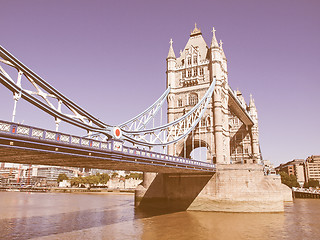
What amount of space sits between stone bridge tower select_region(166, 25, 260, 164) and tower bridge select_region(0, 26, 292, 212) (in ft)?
0.54

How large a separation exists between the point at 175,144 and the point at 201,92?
10.2 m

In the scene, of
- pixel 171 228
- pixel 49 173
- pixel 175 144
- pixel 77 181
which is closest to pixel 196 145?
pixel 175 144

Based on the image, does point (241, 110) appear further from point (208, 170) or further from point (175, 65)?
point (208, 170)

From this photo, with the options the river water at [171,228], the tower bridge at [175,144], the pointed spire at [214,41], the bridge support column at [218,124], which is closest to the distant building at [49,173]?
the tower bridge at [175,144]

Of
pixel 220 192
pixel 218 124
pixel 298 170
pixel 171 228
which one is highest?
pixel 218 124

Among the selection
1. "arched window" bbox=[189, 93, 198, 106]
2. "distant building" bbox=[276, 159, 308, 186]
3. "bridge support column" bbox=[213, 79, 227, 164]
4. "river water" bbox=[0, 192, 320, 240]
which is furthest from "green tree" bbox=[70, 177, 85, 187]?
"river water" bbox=[0, 192, 320, 240]

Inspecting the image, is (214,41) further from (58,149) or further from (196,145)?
(58,149)

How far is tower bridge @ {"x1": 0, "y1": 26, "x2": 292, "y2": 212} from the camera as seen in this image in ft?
54.5

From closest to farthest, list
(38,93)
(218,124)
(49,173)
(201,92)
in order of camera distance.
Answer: (38,93) → (218,124) → (201,92) → (49,173)

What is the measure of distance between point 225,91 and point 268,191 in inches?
801

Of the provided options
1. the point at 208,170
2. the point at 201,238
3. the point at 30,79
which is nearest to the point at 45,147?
the point at 30,79

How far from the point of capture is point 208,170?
35.7 metres

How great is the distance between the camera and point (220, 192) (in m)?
36.2

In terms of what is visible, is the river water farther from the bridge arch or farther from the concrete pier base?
the bridge arch
